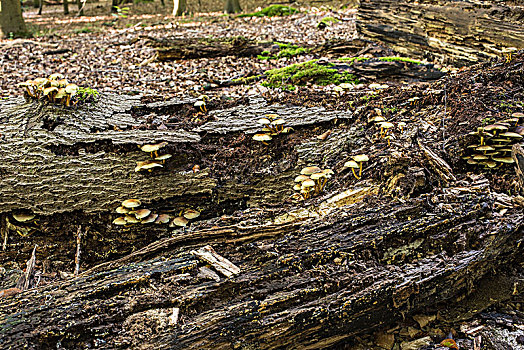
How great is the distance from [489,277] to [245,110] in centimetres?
346

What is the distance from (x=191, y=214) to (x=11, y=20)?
1212cm

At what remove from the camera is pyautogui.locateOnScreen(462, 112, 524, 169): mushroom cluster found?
344 cm

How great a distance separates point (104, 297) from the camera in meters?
2.41

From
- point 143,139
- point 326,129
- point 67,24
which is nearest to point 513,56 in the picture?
point 326,129

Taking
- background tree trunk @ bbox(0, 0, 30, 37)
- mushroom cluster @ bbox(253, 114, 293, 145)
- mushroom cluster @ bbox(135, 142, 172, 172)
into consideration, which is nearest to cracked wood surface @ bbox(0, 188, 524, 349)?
mushroom cluster @ bbox(135, 142, 172, 172)

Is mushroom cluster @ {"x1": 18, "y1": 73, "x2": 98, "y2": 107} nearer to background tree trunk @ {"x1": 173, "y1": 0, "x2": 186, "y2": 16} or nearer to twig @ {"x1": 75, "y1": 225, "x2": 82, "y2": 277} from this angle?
twig @ {"x1": 75, "y1": 225, "x2": 82, "y2": 277}

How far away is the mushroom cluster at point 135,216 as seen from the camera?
4.11m

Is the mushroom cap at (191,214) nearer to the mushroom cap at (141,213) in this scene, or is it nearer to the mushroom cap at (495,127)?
the mushroom cap at (141,213)

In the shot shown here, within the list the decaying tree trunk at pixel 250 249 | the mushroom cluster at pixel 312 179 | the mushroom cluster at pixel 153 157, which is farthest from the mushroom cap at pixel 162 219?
the mushroom cluster at pixel 312 179

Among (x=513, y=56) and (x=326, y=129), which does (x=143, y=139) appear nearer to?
(x=326, y=129)

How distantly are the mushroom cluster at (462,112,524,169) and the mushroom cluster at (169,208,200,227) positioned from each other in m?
3.06

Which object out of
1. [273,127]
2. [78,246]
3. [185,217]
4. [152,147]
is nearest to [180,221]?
[185,217]

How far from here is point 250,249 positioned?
272cm

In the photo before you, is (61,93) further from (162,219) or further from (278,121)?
(278,121)
